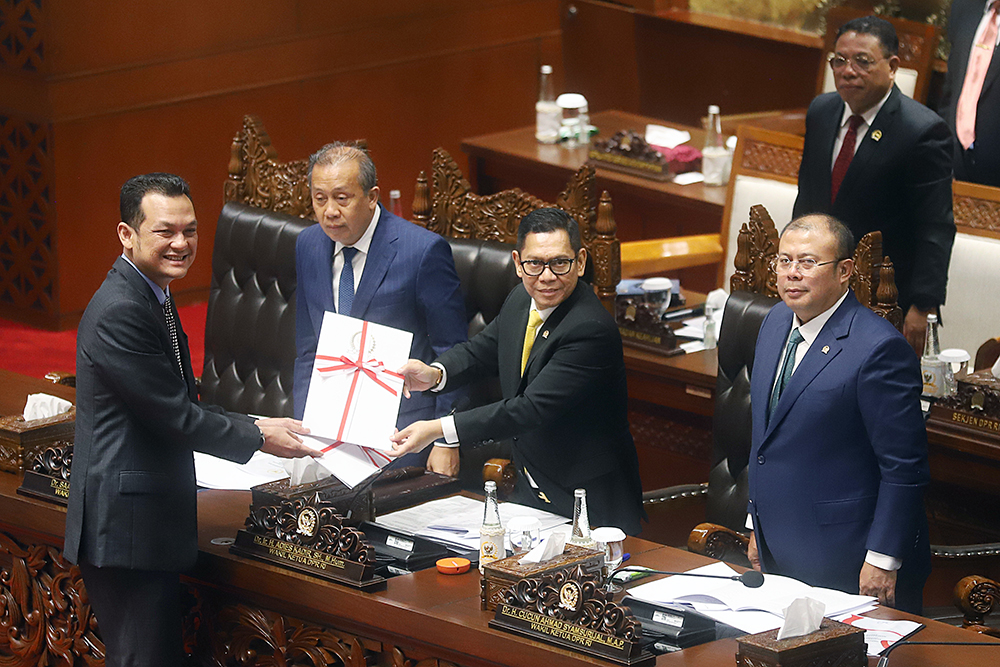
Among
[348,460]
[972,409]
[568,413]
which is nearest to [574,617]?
[348,460]

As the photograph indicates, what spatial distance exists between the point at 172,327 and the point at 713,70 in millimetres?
5680

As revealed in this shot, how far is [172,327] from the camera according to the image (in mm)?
3146

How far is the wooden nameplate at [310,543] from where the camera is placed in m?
3.03

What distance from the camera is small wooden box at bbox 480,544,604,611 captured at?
283 centimetres

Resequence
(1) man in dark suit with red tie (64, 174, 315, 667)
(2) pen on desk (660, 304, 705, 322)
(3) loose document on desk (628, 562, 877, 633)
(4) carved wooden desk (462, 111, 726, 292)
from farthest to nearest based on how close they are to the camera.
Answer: (4) carved wooden desk (462, 111, 726, 292) → (2) pen on desk (660, 304, 705, 322) → (1) man in dark suit with red tie (64, 174, 315, 667) → (3) loose document on desk (628, 562, 877, 633)

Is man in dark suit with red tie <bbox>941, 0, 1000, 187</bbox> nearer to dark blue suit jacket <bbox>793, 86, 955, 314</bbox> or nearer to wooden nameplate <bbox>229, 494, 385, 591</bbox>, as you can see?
dark blue suit jacket <bbox>793, 86, 955, 314</bbox>

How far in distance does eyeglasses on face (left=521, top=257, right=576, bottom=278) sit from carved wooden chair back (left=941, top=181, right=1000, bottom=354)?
2.02 meters

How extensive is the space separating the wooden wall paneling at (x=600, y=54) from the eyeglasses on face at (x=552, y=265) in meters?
5.34

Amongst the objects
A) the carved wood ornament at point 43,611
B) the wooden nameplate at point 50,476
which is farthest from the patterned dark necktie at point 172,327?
the carved wood ornament at point 43,611

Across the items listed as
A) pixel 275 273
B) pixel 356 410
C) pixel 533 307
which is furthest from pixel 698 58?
pixel 356 410

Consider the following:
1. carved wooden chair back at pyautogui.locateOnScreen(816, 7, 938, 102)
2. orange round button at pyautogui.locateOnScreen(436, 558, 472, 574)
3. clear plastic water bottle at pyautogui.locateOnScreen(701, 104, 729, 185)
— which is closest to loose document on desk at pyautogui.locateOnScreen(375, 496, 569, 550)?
orange round button at pyautogui.locateOnScreen(436, 558, 472, 574)

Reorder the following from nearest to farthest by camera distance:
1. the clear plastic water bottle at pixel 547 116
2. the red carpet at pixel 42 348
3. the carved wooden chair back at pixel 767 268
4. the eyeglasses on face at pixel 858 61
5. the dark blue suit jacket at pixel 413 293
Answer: the carved wooden chair back at pixel 767 268
the dark blue suit jacket at pixel 413 293
the eyeglasses on face at pixel 858 61
the red carpet at pixel 42 348
the clear plastic water bottle at pixel 547 116

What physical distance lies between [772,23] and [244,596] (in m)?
6.08

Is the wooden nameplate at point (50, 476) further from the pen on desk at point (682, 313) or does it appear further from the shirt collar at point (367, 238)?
the pen on desk at point (682, 313)
